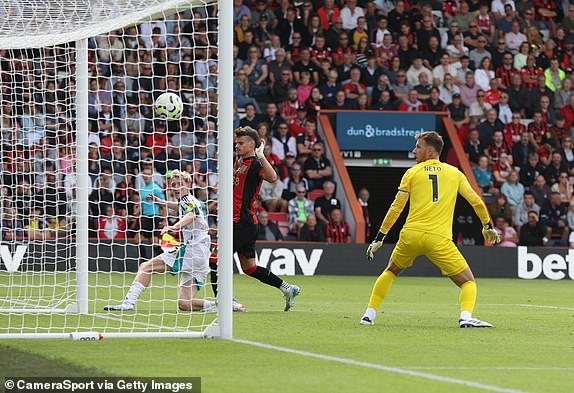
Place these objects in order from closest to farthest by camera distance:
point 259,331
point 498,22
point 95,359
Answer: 1. point 95,359
2. point 259,331
3. point 498,22

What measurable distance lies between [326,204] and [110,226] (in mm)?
5859

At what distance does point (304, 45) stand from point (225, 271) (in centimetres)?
1870

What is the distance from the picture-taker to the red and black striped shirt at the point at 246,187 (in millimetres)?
13844

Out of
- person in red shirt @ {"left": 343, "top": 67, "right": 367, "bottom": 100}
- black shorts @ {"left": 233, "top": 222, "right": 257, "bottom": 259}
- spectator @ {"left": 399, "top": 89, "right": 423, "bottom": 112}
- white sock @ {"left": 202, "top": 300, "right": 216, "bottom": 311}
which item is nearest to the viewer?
white sock @ {"left": 202, "top": 300, "right": 216, "bottom": 311}

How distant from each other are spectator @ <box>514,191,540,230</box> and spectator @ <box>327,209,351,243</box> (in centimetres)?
443

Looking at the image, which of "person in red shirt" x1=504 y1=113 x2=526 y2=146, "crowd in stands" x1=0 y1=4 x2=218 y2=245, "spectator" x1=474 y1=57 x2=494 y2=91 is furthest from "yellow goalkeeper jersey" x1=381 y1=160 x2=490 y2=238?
"spectator" x1=474 y1=57 x2=494 y2=91

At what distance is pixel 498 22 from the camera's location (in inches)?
Answer: 1207

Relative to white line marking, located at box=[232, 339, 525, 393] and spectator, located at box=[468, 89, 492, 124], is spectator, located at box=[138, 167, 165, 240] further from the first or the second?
spectator, located at box=[468, 89, 492, 124]

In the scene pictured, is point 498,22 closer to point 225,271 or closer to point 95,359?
point 225,271

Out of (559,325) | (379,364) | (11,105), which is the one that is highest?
(11,105)

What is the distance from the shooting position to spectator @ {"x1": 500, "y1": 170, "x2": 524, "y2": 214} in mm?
27484

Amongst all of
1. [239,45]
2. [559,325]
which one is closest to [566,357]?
[559,325]

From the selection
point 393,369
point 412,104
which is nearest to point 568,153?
point 412,104

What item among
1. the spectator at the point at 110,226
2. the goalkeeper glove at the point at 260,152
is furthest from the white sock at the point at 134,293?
the spectator at the point at 110,226
